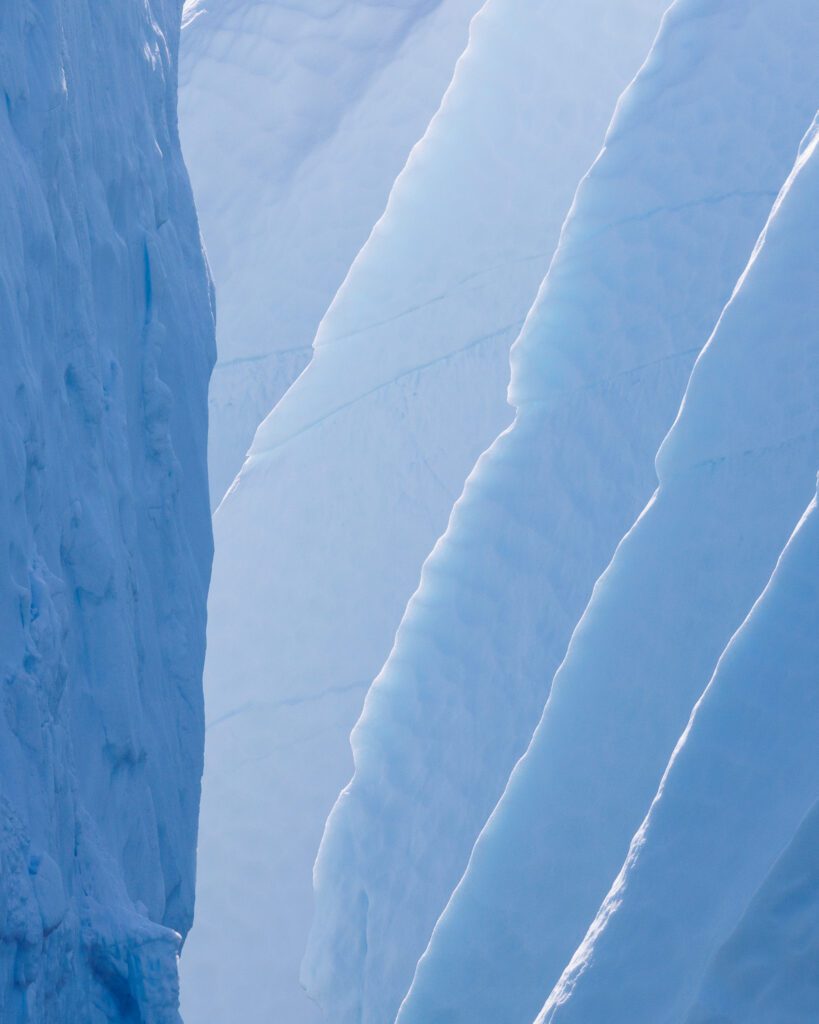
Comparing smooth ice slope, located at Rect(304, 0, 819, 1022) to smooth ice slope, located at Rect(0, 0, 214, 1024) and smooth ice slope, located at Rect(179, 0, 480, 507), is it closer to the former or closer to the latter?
smooth ice slope, located at Rect(0, 0, 214, 1024)

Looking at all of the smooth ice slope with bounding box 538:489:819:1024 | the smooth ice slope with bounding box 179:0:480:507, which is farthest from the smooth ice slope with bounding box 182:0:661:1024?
the smooth ice slope with bounding box 538:489:819:1024

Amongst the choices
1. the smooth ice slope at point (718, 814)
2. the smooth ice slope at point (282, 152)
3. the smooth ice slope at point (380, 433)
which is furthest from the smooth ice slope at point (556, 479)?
the smooth ice slope at point (282, 152)

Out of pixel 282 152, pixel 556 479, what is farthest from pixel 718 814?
pixel 282 152

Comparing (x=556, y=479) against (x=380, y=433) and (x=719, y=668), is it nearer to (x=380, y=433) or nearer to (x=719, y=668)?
(x=380, y=433)

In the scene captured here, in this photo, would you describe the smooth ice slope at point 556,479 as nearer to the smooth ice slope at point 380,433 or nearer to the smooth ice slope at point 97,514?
the smooth ice slope at point 380,433

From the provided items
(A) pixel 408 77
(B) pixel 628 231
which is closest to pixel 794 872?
(B) pixel 628 231

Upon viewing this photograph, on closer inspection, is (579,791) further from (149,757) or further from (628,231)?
(628,231)
